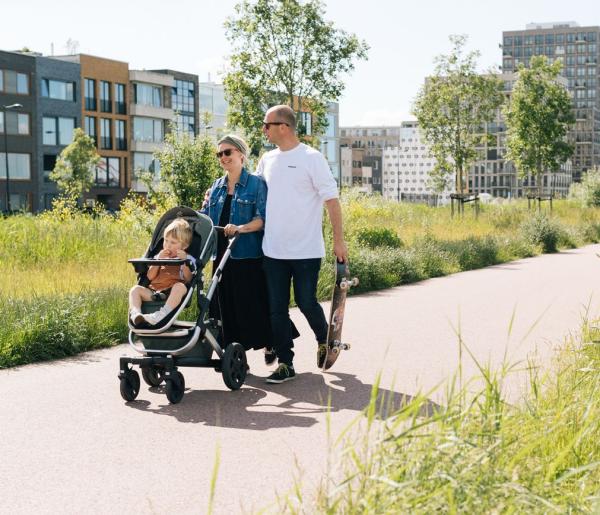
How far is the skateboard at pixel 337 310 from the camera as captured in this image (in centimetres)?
739

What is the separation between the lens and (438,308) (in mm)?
12227

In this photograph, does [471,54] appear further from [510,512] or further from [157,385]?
[510,512]

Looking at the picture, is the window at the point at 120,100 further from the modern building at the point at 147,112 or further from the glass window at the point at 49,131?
the glass window at the point at 49,131

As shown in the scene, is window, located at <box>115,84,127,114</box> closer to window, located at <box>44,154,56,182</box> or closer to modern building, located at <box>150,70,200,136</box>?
modern building, located at <box>150,70,200,136</box>

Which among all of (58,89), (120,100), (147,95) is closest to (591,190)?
(58,89)

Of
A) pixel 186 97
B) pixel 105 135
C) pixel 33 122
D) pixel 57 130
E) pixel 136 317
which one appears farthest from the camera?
pixel 186 97

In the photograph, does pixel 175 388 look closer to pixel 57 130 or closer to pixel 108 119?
pixel 57 130

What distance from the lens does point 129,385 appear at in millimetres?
6578

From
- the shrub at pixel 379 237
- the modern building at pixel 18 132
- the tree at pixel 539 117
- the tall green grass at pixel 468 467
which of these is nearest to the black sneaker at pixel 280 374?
the tall green grass at pixel 468 467

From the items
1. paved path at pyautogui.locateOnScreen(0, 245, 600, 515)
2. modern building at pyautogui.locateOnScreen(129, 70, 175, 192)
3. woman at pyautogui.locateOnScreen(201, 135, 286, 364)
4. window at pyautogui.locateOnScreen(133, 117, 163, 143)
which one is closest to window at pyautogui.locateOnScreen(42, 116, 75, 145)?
modern building at pyautogui.locateOnScreen(129, 70, 175, 192)

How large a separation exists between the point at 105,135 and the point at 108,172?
10.2 ft

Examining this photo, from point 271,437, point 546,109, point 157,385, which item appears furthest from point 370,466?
point 546,109

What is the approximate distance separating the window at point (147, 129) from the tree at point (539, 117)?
1899 inches

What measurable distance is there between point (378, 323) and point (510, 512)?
303 inches
